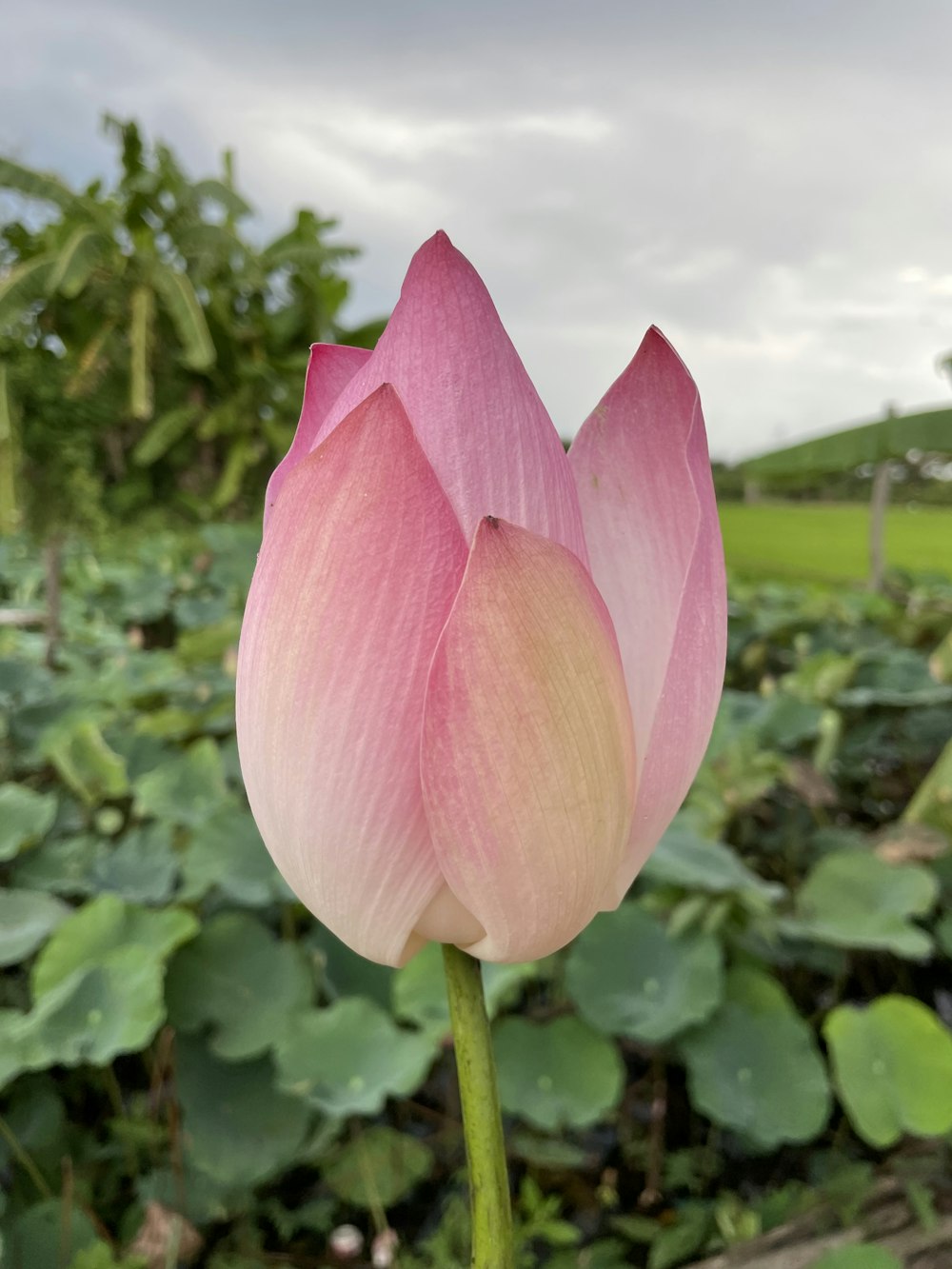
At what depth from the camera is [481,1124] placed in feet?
0.62

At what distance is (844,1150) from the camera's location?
2.33 ft

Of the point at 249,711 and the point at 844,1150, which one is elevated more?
the point at 249,711

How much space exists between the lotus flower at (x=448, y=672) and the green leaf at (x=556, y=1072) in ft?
1.58

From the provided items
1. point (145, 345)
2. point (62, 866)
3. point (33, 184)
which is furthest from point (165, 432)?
point (62, 866)

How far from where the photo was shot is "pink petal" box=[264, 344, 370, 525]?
0.72ft

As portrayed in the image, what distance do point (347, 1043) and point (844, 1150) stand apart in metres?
0.43

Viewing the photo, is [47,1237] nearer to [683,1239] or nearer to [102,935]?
[102,935]

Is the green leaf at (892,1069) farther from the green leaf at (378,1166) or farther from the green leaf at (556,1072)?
the green leaf at (378,1166)

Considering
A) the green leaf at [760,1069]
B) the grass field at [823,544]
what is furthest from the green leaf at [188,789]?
the grass field at [823,544]

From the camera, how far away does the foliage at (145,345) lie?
1452mm

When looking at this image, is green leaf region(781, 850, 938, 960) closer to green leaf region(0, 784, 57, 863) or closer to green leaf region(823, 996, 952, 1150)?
green leaf region(823, 996, 952, 1150)

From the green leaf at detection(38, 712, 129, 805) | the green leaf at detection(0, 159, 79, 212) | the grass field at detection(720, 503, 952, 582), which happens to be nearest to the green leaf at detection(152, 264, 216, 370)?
the green leaf at detection(0, 159, 79, 212)

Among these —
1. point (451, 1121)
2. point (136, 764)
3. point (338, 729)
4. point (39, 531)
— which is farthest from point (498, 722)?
point (39, 531)

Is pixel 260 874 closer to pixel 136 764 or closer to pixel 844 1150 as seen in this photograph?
pixel 136 764
